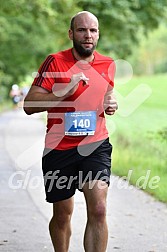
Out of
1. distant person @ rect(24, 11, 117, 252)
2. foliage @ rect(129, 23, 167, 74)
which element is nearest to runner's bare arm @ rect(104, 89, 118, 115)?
distant person @ rect(24, 11, 117, 252)

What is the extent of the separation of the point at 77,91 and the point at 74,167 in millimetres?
582

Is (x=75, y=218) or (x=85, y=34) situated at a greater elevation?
(x=85, y=34)

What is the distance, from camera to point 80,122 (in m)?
5.80

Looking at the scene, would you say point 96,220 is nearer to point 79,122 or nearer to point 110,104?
point 79,122

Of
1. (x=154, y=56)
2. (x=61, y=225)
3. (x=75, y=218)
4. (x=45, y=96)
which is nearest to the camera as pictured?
(x=45, y=96)

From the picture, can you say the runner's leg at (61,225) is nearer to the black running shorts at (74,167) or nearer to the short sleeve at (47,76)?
the black running shorts at (74,167)

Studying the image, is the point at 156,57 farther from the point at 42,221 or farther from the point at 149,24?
the point at 42,221

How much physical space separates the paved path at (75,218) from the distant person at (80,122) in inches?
58.1

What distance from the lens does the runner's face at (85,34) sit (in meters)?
5.85

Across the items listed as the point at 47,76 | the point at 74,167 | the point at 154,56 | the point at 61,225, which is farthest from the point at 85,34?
the point at 154,56

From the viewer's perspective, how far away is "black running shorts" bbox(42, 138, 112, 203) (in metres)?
5.85

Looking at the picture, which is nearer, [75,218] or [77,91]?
[77,91]

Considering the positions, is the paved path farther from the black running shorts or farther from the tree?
the tree

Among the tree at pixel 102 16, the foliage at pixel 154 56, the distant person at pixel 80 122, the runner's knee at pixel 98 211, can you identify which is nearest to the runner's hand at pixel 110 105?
the distant person at pixel 80 122
